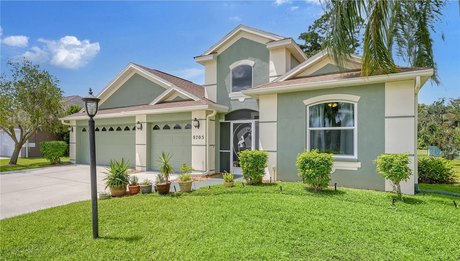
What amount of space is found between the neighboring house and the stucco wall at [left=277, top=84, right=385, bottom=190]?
0.03m

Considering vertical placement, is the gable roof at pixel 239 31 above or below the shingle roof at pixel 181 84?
above

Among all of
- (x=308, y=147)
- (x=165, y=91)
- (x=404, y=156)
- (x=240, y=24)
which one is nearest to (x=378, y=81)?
(x=404, y=156)

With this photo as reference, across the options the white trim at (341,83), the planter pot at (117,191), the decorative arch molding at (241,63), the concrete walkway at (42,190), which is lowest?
the concrete walkway at (42,190)

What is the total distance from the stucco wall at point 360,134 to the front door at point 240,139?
2559 millimetres

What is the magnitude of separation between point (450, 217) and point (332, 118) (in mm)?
4381

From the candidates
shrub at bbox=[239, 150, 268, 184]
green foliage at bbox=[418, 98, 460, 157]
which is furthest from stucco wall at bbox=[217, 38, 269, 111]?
green foliage at bbox=[418, 98, 460, 157]

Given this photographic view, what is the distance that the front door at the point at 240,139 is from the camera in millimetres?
11957

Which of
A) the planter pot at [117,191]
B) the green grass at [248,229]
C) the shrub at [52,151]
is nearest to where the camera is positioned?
the green grass at [248,229]

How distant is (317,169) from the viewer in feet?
24.7

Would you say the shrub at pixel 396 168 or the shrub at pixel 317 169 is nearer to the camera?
the shrub at pixel 396 168

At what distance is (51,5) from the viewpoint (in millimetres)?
10938

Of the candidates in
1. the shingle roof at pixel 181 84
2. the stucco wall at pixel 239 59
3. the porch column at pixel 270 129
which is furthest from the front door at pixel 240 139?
the shingle roof at pixel 181 84

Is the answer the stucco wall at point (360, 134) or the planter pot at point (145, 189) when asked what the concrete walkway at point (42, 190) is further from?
the stucco wall at point (360, 134)

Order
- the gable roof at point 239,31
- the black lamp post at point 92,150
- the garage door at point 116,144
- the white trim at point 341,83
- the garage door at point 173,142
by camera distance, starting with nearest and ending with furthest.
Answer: the black lamp post at point 92,150, the white trim at point 341,83, the gable roof at point 239,31, the garage door at point 173,142, the garage door at point 116,144
